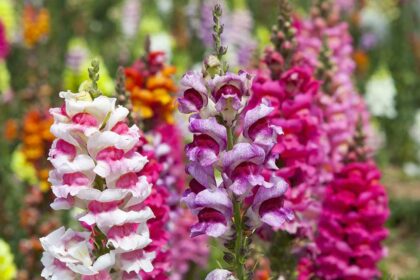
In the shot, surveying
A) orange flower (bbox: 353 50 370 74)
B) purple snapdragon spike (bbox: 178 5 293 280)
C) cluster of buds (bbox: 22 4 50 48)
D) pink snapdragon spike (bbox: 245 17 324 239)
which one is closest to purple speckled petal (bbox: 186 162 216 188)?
purple snapdragon spike (bbox: 178 5 293 280)

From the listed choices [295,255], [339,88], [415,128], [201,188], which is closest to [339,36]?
[339,88]

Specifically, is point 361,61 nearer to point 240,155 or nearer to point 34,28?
point 34,28

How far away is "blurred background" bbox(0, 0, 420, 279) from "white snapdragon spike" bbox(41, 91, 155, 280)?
2316 millimetres

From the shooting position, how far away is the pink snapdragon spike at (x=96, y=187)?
8.02 feet

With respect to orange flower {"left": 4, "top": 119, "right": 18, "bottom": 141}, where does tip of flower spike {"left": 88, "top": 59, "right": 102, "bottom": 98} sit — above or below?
below

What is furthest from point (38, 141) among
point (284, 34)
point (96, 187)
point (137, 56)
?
point (137, 56)

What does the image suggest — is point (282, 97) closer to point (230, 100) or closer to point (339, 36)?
point (230, 100)

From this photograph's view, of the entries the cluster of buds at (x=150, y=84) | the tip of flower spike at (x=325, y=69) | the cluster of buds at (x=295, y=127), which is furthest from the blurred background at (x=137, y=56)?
the cluster of buds at (x=295, y=127)

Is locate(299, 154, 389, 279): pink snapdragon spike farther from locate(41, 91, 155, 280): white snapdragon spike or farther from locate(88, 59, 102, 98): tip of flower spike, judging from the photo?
locate(88, 59, 102, 98): tip of flower spike

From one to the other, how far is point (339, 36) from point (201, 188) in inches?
119

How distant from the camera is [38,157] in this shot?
5.59 meters

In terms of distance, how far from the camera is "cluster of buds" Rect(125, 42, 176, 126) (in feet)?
13.1

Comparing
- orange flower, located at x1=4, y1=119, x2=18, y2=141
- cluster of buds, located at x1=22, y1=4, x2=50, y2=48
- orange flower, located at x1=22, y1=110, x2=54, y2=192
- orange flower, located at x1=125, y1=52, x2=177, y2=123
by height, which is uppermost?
cluster of buds, located at x1=22, y1=4, x2=50, y2=48

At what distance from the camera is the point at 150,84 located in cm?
399
